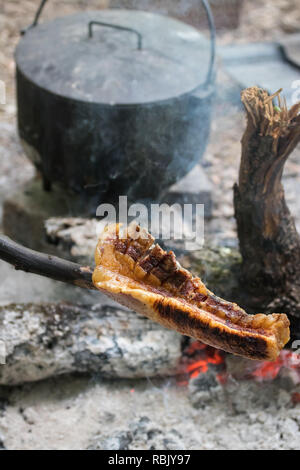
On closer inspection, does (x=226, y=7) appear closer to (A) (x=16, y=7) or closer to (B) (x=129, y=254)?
(A) (x=16, y=7)

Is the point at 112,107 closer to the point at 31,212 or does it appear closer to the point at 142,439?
the point at 31,212

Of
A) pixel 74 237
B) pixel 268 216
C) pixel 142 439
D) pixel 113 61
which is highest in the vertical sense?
pixel 113 61

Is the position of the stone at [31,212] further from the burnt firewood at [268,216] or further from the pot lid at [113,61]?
the burnt firewood at [268,216]

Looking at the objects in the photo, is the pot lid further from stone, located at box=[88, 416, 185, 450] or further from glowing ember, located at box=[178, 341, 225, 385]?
stone, located at box=[88, 416, 185, 450]

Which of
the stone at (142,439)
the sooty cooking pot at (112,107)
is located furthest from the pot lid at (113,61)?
the stone at (142,439)

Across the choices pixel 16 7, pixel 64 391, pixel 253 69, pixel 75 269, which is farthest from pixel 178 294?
pixel 16 7

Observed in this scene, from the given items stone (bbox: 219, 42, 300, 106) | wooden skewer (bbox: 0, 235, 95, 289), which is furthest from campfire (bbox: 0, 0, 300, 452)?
stone (bbox: 219, 42, 300, 106)

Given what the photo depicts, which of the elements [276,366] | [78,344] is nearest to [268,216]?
[276,366]
